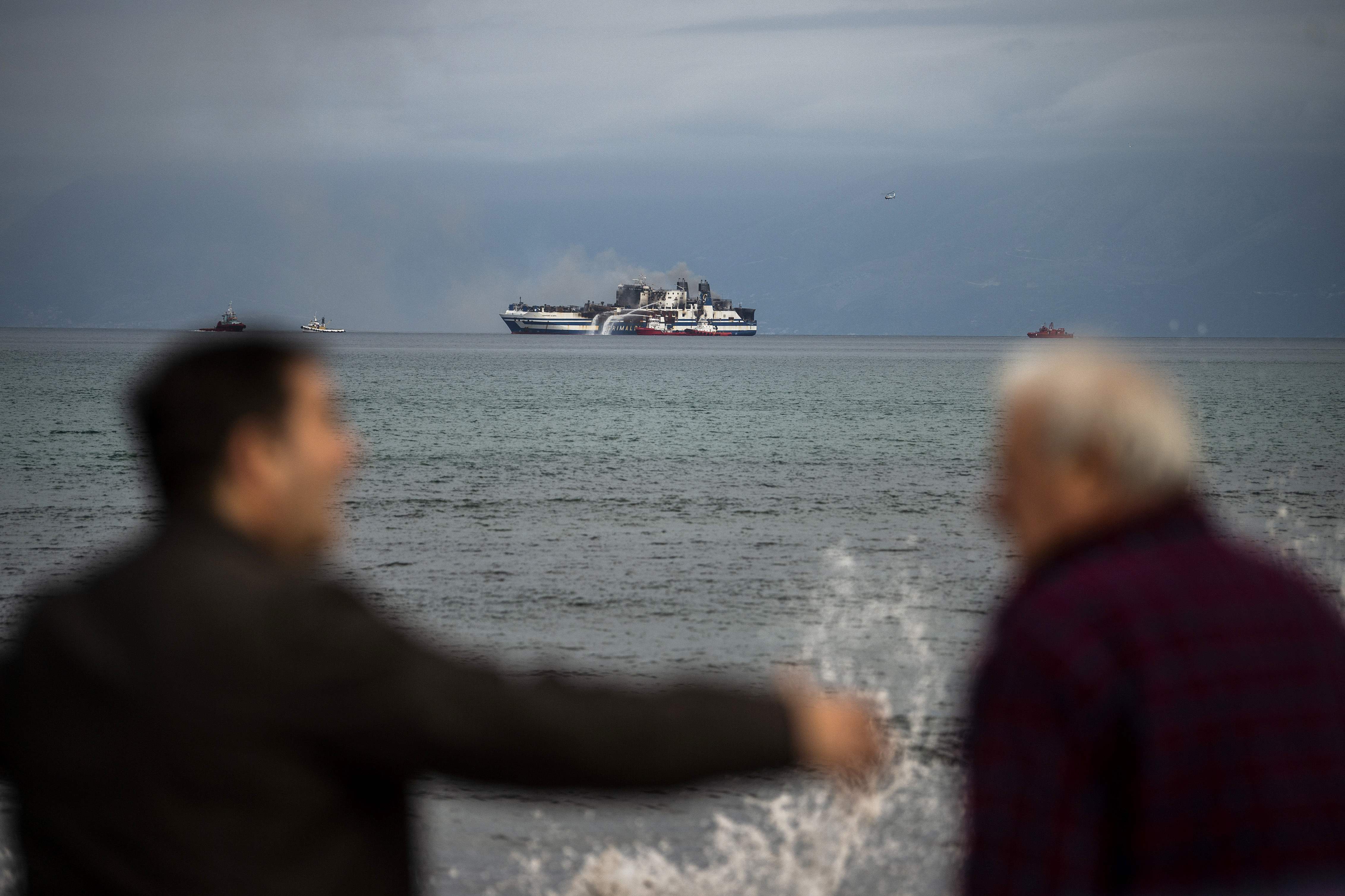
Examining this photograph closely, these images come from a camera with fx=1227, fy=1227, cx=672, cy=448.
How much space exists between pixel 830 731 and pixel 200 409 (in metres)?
0.92

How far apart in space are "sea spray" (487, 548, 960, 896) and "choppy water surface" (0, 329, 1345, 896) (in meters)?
0.02

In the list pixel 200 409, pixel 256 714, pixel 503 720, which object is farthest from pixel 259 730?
pixel 200 409

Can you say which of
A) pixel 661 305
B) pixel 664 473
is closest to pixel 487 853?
pixel 664 473

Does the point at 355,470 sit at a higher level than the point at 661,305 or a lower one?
lower

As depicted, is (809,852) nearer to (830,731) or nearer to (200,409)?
(830,731)

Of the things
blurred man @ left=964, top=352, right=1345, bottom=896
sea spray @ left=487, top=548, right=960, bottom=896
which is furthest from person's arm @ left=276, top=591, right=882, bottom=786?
sea spray @ left=487, top=548, right=960, bottom=896

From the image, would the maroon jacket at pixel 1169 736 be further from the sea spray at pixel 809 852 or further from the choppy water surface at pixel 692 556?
the sea spray at pixel 809 852

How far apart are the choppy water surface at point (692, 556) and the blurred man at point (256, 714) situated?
1358 mm

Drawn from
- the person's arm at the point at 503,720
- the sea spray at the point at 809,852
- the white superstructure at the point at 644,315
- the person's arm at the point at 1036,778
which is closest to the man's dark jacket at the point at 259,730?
the person's arm at the point at 503,720

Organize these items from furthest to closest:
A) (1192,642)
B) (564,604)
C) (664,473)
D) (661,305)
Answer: (661,305) < (664,473) < (564,604) < (1192,642)

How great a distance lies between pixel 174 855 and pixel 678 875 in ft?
19.6

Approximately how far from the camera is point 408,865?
5.51ft

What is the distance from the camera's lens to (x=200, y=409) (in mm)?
1624

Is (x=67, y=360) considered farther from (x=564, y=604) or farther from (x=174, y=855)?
(x=174, y=855)
